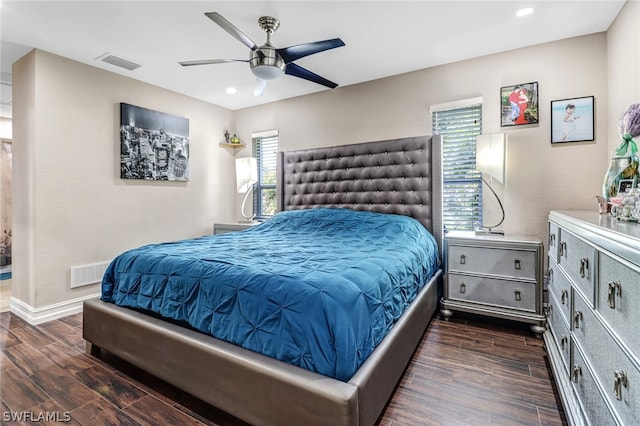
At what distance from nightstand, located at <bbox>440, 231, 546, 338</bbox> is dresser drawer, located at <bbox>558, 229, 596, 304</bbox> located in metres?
0.63

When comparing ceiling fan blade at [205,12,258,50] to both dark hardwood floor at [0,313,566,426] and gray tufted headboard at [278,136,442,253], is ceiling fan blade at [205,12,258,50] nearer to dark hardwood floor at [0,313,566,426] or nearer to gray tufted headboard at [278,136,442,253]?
gray tufted headboard at [278,136,442,253]

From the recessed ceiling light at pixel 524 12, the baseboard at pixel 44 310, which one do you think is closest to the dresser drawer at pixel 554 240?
the recessed ceiling light at pixel 524 12

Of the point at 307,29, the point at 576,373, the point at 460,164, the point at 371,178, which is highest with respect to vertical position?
the point at 307,29

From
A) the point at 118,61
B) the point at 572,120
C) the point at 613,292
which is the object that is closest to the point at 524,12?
the point at 572,120

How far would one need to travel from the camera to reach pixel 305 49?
7.58ft

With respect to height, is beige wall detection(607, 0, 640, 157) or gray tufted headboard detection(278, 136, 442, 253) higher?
beige wall detection(607, 0, 640, 157)

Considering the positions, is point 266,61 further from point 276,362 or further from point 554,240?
point 554,240

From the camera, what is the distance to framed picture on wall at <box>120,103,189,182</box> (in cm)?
357

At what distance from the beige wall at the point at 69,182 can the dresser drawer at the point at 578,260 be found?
4.04 metres

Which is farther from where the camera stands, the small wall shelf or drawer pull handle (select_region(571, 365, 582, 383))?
the small wall shelf

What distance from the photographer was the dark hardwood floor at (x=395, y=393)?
159 cm

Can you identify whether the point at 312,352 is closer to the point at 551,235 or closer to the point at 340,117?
the point at 551,235

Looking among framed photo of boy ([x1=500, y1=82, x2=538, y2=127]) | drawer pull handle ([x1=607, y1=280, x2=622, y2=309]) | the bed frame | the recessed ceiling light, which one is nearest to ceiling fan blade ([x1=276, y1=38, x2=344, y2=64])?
the recessed ceiling light

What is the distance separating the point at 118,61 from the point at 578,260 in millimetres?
4088
